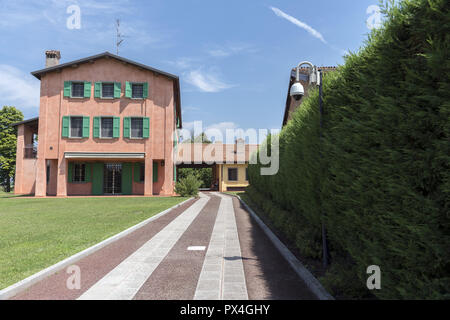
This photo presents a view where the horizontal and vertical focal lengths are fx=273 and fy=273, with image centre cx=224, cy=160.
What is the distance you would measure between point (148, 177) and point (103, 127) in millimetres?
5495

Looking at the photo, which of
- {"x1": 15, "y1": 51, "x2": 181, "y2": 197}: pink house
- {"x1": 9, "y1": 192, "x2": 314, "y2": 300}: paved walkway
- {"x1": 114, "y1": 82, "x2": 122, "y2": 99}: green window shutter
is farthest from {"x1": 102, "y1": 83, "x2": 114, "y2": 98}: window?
{"x1": 9, "y1": 192, "x2": 314, "y2": 300}: paved walkway

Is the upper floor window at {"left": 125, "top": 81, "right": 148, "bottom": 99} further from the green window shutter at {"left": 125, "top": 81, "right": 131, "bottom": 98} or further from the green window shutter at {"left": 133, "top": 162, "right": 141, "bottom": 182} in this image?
the green window shutter at {"left": 133, "top": 162, "right": 141, "bottom": 182}

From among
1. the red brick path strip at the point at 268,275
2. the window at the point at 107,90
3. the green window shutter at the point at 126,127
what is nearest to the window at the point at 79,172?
the green window shutter at the point at 126,127

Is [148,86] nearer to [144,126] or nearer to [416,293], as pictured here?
[144,126]

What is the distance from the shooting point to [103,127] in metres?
22.3

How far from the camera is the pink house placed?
21906mm

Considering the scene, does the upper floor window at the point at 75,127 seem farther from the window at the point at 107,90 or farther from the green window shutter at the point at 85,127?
the window at the point at 107,90

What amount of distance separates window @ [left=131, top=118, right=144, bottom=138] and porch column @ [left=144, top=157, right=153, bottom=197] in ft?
6.99

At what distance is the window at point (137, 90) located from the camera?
2288 cm

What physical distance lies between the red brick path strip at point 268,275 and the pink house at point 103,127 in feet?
55.9

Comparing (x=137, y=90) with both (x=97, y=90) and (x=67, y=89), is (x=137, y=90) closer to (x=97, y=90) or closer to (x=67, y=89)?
(x=97, y=90)

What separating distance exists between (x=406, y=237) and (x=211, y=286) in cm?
270

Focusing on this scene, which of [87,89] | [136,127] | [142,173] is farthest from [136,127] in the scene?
[87,89]

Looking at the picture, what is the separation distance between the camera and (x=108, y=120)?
22.4 metres
